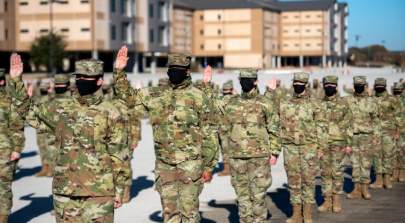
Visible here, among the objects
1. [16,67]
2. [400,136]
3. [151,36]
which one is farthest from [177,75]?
[151,36]

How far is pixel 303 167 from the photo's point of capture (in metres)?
9.73

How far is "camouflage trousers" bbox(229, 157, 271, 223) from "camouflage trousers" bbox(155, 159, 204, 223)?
140 centimetres

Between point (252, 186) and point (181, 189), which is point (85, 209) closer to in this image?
point (181, 189)

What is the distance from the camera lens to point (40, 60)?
67750 millimetres

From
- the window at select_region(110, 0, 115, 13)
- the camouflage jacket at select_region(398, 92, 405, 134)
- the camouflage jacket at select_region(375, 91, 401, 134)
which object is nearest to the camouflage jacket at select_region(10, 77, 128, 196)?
the camouflage jacket at select_region(375, 91, 401, 134)

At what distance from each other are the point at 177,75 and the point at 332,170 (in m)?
4.69

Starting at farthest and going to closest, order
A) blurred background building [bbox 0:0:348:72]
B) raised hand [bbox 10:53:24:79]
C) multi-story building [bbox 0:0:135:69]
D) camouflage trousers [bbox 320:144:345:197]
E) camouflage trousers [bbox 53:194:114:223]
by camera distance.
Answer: blurred background building [bbox 0:0:348:72], multi-story building [bbox 0:0:135:69], camouflage trousers [bbox 320:144:345:197], raised hand [bbox 10:53:24:79], camouflage trousers [bbox 53:194:114:223]

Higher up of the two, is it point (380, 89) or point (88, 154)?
point (380, 89)

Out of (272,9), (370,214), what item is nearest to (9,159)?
(370,214)

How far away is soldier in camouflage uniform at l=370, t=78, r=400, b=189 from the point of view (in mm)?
13359

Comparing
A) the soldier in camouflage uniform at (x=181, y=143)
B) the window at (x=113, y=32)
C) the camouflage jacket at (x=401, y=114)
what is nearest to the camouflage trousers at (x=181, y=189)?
the soldier in camouflage uniform at (x=181, y=143)

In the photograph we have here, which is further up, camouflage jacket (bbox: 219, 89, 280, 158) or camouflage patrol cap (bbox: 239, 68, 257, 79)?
camouflage patrol cap (bbox: 239, 68, 257, 79)

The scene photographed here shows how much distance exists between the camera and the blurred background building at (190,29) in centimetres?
7156

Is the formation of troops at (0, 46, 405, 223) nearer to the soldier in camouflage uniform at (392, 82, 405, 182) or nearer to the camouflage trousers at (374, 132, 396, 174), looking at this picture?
the camouflage trousers at (374, 132, 396, 174)
